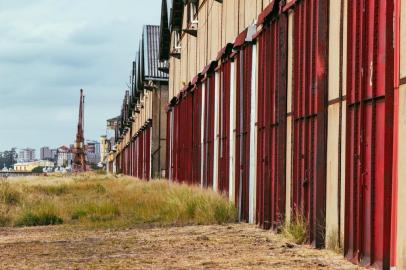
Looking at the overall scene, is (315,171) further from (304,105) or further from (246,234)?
(246,234)

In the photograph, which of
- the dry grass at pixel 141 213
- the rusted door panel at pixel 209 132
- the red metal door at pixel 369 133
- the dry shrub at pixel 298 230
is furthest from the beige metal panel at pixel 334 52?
the rusted door panel at pixel 209 132

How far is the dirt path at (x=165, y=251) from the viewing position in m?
8.47

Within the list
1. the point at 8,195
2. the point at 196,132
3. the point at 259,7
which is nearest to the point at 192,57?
the point at 196,132

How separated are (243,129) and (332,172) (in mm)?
5830

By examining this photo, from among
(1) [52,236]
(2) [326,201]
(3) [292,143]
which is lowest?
(1) [52,236]

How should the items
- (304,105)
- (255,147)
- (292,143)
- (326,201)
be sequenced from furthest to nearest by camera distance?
(255,147)
(292,143)
(304,105)
(326,201)

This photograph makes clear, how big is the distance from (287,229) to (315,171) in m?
1.34

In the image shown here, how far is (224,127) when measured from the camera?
17.5 m

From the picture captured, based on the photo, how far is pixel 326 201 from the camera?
362 inches

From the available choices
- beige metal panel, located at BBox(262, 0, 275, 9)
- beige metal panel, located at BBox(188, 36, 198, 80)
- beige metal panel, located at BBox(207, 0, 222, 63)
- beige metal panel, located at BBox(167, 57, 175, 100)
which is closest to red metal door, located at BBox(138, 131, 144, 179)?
beige metal panel, located at BBox(167, 57, 175, 100)

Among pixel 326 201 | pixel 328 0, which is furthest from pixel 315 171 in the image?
pixel 328 0

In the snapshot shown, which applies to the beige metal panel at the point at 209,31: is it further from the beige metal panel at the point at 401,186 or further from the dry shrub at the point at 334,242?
the beige metal panel at the point at 401,186

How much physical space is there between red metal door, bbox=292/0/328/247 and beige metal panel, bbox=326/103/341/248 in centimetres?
12

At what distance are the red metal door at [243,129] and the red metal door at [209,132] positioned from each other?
14.2 feet
